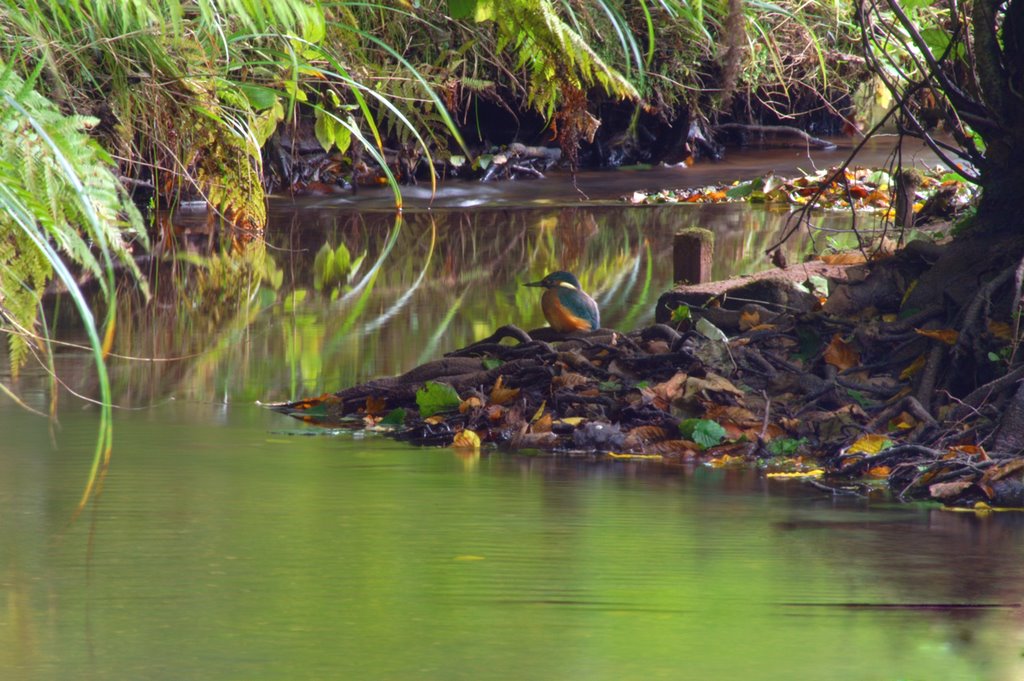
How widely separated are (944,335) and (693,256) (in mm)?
2913

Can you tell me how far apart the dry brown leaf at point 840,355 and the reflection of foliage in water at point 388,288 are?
1826mm

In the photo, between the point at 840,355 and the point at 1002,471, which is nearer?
the point at 1002,471

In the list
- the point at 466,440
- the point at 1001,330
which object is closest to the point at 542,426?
the point at 466,440

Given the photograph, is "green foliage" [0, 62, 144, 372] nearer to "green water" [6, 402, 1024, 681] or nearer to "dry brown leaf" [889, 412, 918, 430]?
"green water" [6, 402, 1024, 681]

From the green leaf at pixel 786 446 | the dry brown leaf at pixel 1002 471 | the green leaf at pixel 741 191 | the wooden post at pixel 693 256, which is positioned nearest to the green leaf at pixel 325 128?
the green leaf at pixel 786 446

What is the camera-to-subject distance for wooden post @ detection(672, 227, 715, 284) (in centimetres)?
773

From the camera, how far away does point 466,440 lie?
479cm

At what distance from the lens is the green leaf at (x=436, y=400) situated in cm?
514

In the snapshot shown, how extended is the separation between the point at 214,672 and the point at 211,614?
33cm

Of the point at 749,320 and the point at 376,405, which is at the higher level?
the point at 749,320

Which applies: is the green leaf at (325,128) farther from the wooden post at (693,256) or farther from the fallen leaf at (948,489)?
the wooden post at (693,256)

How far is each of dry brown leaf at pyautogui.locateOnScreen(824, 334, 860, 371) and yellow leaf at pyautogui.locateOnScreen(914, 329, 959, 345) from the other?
317mm

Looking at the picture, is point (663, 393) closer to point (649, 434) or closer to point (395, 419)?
point (649, 434)

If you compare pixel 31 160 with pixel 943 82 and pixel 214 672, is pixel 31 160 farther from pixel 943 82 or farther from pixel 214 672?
pixel 943 82
